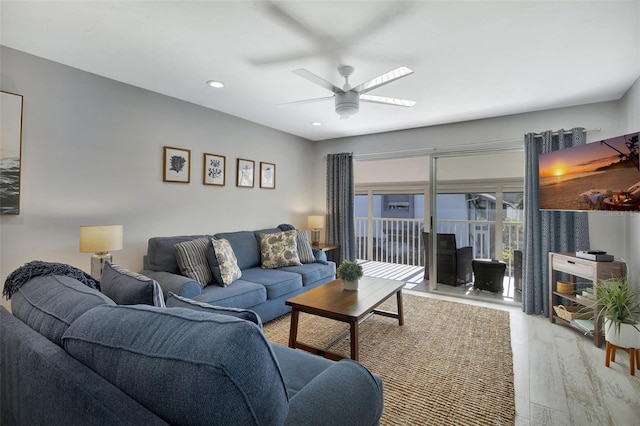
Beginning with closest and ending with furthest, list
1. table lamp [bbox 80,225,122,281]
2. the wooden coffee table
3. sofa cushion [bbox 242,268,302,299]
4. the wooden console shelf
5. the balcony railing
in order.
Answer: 1. the wooden coffee table
2. table lamp [bbox 80,225,122,281]
3. the wooden console shelf
4. sofa cushion [bbox 242,268,302,299]
5. the balcony railing

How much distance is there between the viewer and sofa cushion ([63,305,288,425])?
626 millimetres

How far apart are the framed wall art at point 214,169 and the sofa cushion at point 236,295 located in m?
1.40

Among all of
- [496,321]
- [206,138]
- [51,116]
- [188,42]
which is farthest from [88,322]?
[496,321]

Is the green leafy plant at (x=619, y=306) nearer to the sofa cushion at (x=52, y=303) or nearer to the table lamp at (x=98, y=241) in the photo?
the sofa cushion at (x=52, y=303)

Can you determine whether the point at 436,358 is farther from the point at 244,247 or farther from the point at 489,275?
the point at 244,247

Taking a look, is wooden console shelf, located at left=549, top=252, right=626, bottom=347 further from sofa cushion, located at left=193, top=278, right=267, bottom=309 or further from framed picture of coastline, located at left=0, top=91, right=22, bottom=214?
framed picture of coastline, located at left=0, top=91, right=22, bottom=214

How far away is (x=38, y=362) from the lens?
87cm

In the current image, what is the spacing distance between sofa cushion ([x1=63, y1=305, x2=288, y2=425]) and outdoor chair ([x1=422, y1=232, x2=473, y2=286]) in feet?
13.4

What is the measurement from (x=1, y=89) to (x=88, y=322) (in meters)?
2.51

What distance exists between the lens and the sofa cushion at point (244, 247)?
3.54 meters

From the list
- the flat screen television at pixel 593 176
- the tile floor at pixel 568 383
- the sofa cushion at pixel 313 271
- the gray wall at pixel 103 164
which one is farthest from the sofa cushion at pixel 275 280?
the flat screen television at pixel 593 176

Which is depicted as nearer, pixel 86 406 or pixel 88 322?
pixel 86 406

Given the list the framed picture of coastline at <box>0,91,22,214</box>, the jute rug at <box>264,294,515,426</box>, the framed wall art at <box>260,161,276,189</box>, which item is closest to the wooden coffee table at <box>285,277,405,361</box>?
the jute rug at <box>264,294,515,426</box>

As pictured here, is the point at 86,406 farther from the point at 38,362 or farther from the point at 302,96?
the point at 302,96
